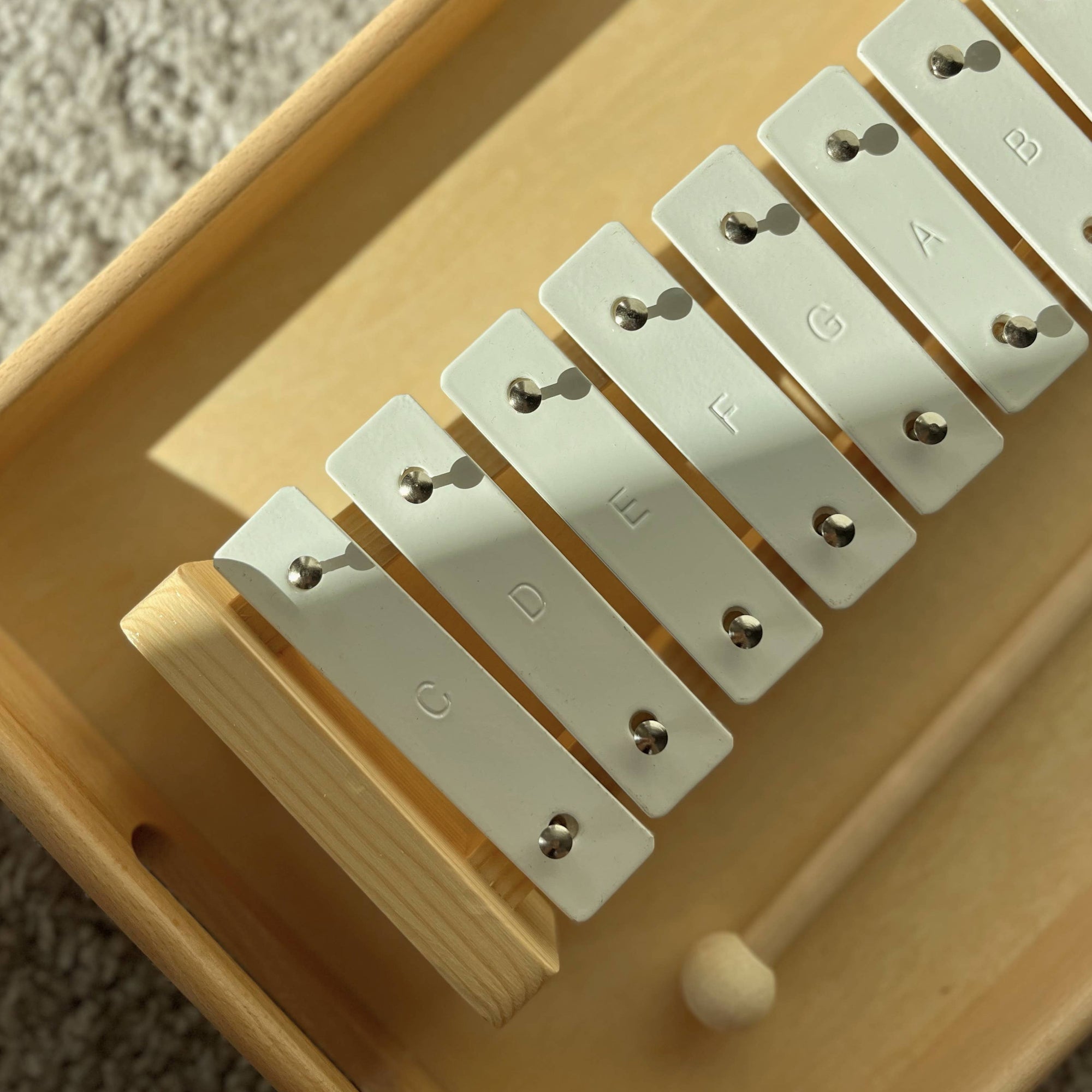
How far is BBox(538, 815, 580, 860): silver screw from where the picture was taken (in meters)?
0.80

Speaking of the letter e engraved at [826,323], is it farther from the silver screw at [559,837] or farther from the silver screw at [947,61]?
the silver screw at [559,837]

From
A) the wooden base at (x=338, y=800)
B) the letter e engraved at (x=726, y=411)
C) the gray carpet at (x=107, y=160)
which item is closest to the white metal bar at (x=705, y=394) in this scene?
the letter e engraved at (x=726, y=411)

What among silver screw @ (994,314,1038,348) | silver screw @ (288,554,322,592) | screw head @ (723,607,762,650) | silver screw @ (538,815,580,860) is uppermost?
silver screw @ (288,554,322,592)

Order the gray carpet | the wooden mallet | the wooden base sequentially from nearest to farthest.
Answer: the wooden base → the wooden mallet → the gray carpet

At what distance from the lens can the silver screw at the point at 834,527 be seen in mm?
817

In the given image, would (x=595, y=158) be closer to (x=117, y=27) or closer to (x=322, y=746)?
(x=322, y=746)

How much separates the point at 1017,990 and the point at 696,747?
359 mm

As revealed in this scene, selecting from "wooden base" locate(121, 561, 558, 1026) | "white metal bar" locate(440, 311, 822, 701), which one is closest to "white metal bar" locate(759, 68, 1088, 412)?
"white metal bar" locate(440, 311, 822, 701)

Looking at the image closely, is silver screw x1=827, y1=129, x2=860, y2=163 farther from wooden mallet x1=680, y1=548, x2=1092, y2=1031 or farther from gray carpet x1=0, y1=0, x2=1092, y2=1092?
gray carpet x1=0, y1=0, x2=1092, y2=1092

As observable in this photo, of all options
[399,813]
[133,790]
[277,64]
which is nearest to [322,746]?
[399,813]

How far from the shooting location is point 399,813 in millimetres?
792

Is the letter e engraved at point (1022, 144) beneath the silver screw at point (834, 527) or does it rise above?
above

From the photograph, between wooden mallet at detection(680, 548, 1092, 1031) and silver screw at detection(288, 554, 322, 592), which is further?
wooden mallet at detection(680, 548, 1092, 1031)

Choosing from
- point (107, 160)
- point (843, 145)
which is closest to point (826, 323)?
point (843, 145)
